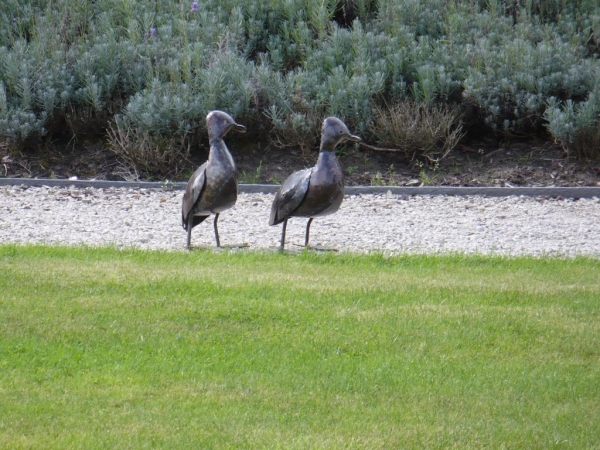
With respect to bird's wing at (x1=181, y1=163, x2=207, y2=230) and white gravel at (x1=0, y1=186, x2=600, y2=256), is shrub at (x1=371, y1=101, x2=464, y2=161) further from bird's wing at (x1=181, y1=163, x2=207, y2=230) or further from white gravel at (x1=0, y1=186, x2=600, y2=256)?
bird's wing at (x1=181, y1=163, x2=207, y2=230)

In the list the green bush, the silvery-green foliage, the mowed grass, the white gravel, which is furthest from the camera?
the green bush

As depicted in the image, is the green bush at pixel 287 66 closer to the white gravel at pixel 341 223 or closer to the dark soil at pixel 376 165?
the dark soil at pixel 376 165

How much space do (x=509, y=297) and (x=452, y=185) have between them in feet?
12.4

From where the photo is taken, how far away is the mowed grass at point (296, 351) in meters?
3.54

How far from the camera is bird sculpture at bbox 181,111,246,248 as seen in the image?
20.7 ft

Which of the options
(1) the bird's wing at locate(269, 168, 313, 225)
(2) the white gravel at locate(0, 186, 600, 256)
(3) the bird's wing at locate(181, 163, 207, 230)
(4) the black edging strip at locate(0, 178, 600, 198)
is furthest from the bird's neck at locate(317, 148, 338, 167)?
(4) the black edging strip at locate(0, 178, 600, 198)

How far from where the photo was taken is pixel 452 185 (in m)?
9.02

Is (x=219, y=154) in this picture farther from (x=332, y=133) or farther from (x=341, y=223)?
(x=341, y=223)

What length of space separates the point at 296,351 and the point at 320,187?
2.12 metres

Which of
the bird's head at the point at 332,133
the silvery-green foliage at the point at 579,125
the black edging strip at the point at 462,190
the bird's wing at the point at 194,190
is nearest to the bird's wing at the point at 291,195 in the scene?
the bird's head at the point at 332,133

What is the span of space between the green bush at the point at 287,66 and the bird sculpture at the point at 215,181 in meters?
3.07

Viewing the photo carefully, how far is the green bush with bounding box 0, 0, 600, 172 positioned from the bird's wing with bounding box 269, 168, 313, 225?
314 centimetres

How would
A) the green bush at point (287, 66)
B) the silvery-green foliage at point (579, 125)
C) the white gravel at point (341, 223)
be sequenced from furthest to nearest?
the green bush at point (287, 66), the silvery-green foliage at point (579, 125), the white gravel at point (341, 223)

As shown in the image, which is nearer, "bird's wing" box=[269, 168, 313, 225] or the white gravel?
"bird's wing" box=[269, 168, 313, 225]
